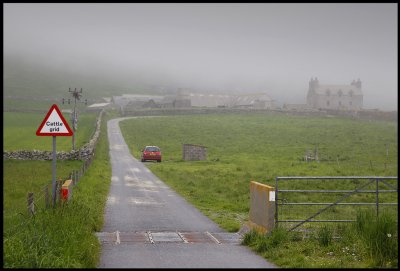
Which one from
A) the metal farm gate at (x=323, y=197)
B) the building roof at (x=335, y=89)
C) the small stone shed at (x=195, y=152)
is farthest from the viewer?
the building roof at (x=335, y=89)

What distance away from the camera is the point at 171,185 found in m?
30.0


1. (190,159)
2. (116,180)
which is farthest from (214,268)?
(190,159)

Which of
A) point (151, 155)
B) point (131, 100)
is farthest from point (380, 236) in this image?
point (131, 100)

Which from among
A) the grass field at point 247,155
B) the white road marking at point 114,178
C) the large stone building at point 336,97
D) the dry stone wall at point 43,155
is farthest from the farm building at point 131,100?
the white road marking at point 114,178

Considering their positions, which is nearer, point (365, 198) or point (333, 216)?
point (333, 216)

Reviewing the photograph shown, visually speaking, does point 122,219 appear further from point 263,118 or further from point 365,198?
point 263,118

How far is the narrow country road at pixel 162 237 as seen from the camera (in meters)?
11.3

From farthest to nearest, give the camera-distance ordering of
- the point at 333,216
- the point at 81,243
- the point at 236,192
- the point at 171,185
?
the point at 171,185
the point at 236,192
the point at 333,216
the point at 81,243

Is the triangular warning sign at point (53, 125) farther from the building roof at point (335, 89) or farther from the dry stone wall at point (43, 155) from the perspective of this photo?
the building roof at point (335, 89)

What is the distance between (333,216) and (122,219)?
7.64 m

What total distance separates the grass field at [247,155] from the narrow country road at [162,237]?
851 mm

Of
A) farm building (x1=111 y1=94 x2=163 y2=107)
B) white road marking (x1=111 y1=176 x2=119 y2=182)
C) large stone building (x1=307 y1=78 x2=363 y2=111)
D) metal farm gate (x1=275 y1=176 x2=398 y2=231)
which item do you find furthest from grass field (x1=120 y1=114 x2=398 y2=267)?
large stone building (x1=307 y1=78 x2=363 y2=111)

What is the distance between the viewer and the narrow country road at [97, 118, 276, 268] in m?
11.3

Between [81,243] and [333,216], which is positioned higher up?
[81,243]
